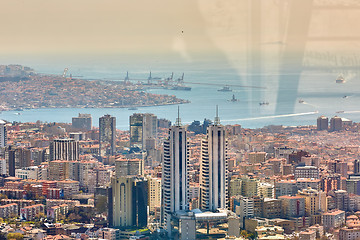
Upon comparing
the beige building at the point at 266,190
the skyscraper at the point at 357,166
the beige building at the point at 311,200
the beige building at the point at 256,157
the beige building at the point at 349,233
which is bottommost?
the beige building at the point at 349,233

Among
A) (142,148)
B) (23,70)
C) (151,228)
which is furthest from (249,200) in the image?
(23,70)

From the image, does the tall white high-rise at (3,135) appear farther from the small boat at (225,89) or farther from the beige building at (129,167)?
the small boat at (225,89)

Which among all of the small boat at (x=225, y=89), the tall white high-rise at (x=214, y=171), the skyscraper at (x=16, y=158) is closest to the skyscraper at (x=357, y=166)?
the tall white high-rise at (x=214, y=171)

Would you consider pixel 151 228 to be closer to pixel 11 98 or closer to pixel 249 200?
pixel 249 200

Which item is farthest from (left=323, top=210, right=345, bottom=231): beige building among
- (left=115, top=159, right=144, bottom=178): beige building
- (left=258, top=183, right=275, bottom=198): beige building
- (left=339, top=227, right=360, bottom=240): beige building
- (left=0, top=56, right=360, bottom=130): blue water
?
(left=0, top=56, right=360, bottom=130): blue water

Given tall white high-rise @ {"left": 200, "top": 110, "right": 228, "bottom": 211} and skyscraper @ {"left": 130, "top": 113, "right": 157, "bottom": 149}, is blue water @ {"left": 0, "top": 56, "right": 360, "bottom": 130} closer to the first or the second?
skyscraper @ {"left": 130, "top": 113, "right": 157, "bottom": 149}

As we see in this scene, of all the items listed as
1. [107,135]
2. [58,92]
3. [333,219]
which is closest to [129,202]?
[333,219]
